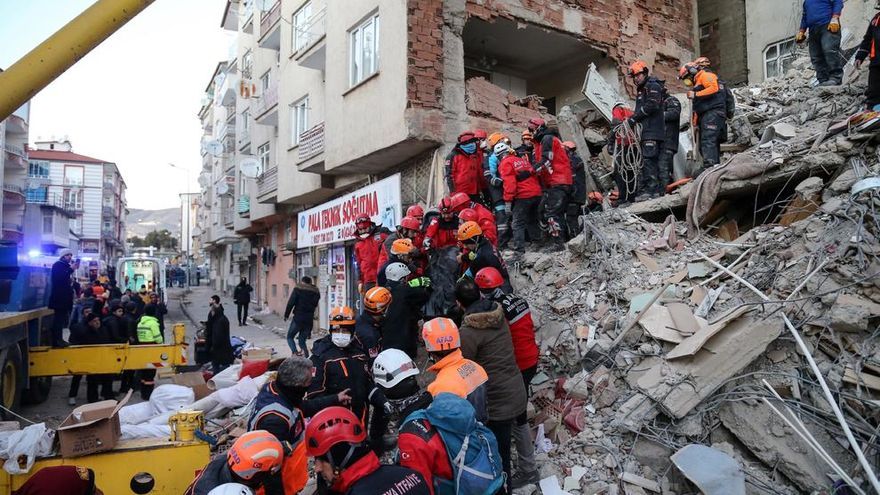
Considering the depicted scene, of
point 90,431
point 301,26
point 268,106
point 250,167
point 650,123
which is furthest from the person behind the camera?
point 250,167

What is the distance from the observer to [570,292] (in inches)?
277

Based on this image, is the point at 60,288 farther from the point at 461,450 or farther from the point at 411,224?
the point at 461,450

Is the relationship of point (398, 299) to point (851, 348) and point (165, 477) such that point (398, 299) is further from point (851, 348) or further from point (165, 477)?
point (851, 348)

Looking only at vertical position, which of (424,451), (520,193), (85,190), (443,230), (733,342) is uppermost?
(85,190)

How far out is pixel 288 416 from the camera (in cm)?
330

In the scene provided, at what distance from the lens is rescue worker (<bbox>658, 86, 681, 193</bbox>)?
27.2 feet

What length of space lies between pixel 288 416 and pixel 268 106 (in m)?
20.6

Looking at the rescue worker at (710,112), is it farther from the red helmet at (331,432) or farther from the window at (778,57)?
the window at (778,57)

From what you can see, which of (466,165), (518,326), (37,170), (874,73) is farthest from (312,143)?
(37,170)

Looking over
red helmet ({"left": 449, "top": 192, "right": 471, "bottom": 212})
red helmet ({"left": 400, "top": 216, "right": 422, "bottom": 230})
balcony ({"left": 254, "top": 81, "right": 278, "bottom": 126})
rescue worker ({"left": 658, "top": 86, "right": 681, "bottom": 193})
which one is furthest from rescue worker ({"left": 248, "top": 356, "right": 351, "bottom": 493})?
balcony ({"left": 254, "top": 81, "right": 278, "bottom": 126})

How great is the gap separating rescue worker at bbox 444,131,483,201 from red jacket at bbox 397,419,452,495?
6.15 metres

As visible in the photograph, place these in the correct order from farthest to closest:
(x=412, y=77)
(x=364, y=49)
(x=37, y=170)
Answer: (x=37, y=170) → (x=364, y=49) → (x=412, y=77)

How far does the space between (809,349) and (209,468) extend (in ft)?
15.5

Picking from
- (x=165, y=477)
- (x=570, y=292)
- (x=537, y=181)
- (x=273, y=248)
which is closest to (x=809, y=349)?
(x=570, y=292)
